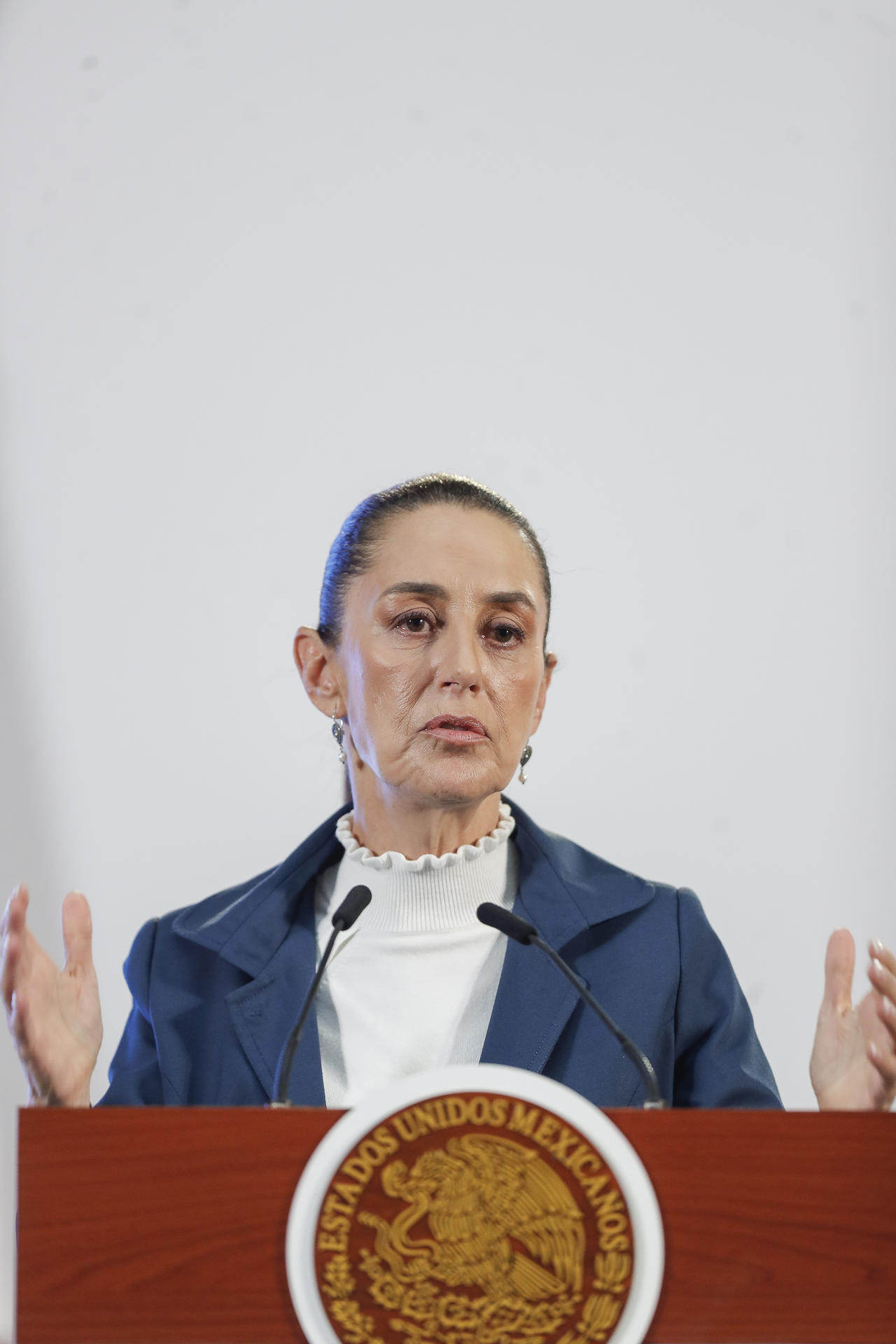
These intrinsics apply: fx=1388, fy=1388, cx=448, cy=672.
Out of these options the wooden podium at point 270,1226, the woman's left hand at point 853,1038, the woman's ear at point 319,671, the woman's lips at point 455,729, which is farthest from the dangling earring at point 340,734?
the wooden podium at point 270,1226

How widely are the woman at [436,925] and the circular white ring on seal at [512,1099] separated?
630 millimetres

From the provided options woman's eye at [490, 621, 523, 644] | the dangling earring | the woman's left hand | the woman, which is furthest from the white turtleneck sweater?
the woman's left hand

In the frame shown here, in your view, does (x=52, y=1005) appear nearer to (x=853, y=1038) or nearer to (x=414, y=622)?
(x=414, y=622)

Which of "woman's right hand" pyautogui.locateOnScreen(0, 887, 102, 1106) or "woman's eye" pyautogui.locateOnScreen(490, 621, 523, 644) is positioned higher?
"woman's eye" pyautogui.locateOnScreen(490, 621, 523, 644)

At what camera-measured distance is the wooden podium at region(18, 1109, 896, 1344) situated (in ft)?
3.22

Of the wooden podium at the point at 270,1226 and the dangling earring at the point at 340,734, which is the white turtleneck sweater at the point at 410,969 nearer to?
the dangling earring at the point at 340,734

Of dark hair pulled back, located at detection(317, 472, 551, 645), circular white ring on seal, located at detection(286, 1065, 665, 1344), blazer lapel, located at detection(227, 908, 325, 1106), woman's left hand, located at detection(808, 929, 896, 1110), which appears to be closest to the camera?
circular white ring on seal, located at detection(286, 1065, 665, 1344)

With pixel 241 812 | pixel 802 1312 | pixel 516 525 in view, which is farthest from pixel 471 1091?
pixel 241 812

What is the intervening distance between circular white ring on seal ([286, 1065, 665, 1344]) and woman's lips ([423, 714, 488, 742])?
75cm

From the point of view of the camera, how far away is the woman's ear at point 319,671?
1918 mm

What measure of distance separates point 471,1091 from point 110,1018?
1.58 meters

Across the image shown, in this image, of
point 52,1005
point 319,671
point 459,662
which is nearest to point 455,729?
point 459,662

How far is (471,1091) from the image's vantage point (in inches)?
38.4

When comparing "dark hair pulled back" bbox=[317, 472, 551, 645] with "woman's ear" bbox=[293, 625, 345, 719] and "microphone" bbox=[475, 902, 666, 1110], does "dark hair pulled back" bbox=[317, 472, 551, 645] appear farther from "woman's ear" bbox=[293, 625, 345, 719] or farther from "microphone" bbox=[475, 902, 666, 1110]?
"microphone" bbox=[475, 902, 666, 1110]
